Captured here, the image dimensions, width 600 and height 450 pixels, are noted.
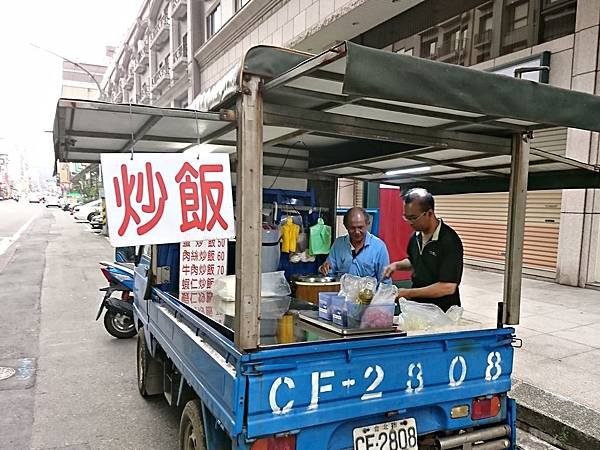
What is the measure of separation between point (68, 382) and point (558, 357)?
17.6ft

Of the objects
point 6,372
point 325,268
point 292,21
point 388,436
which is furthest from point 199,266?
point 292,21

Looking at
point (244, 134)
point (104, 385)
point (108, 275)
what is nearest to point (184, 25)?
point (108, 275)

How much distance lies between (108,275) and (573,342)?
655 cm

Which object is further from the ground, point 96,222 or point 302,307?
point 302,307

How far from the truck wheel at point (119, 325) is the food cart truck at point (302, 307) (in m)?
3.56

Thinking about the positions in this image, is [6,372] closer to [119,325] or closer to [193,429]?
[119,325]

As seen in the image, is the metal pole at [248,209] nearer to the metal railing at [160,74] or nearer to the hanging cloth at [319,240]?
the hanging cloth at [319,240]

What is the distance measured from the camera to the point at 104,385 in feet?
16.2

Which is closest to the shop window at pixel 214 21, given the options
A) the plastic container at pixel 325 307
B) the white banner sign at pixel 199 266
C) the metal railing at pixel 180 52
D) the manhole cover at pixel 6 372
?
the metal railing at pixel 180 52

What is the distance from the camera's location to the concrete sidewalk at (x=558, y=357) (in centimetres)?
371

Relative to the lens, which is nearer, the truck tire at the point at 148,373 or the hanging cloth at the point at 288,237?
the truck tire at the point at 148,373

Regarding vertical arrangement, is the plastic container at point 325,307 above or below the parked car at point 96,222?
above

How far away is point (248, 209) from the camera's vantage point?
7.10 ft

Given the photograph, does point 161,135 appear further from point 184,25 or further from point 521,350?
point 184,25
